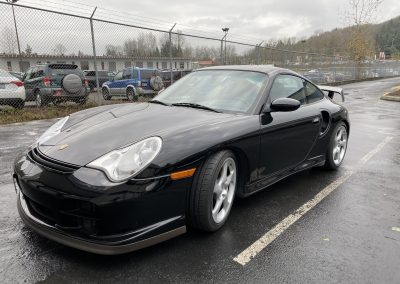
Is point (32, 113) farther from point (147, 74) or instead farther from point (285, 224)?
point (285, 224)

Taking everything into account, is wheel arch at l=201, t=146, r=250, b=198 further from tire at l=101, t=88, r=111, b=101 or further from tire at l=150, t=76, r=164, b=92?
tire at l=101, t=88, r=111, b=101

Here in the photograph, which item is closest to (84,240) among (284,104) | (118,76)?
(284,104)

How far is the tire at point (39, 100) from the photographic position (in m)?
11.1

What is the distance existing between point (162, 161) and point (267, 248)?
112 centimetres

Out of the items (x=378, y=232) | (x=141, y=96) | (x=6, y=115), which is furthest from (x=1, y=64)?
(x=378, y=232)

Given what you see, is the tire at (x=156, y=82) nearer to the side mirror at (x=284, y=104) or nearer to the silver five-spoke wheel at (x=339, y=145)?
the silver five-spoke wheel at (x=339, y=145)

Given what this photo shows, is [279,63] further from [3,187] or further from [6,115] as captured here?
[3,187]

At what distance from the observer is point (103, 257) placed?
261 centimetres

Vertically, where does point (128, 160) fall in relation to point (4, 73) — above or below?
below

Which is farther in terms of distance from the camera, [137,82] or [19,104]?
[137,82]

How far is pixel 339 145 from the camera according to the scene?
5.07 m

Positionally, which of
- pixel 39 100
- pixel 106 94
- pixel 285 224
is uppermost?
pixel 39 100

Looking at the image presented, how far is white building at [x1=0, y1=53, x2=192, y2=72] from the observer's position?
33.3 ft

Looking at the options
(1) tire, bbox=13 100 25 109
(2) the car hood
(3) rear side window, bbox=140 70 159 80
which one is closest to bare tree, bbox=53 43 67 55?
(1) tire, bbox=13 100 25 109
